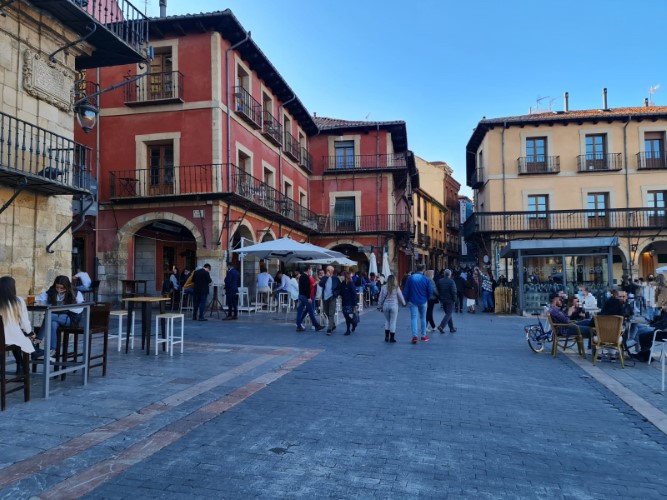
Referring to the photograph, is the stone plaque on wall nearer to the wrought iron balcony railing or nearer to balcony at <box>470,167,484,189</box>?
the wrought iron balcony railing

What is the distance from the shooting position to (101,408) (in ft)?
16.6

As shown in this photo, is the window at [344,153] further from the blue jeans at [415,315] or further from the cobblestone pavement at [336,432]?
the cobblestone pavement at [336,432]

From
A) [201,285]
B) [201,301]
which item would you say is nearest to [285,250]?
[201,285]

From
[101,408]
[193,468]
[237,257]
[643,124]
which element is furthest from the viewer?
[643,124]

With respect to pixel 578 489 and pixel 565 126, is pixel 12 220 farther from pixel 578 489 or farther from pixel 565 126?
pixel 565 126

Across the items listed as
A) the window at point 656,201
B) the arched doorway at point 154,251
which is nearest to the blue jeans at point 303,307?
the arched doorway at point 154,251

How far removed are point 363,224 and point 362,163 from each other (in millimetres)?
3636

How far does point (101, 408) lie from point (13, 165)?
15.9 feet

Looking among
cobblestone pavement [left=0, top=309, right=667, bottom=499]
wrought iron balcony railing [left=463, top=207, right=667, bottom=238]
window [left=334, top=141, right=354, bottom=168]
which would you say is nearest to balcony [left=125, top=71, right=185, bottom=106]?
cobblestone pavement [left=0, top=309, right=667, bottom=499]

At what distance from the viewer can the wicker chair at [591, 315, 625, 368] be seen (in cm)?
786

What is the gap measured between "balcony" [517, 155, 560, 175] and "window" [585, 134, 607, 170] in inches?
64.4

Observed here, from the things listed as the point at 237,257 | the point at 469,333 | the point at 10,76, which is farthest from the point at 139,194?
the point at 469,333

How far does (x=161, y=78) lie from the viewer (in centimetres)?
1856

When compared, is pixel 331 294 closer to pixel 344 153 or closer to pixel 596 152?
pixel 344 153
